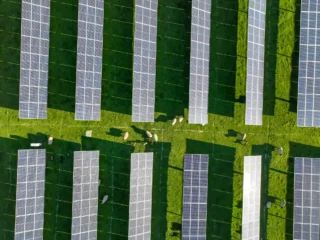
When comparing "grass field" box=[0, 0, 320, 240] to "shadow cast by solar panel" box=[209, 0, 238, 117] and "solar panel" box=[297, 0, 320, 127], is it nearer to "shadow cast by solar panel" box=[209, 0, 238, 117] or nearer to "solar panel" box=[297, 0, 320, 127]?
"shadow cast by solar panel" box=[209, 0, 238, 117]

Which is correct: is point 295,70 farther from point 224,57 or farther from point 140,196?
point 140,196

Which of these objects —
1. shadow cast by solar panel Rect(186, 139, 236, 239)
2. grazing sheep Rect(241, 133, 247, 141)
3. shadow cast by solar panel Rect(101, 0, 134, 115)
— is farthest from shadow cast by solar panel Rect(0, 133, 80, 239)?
grazing sheep Rect(241, 133, 247, 141)

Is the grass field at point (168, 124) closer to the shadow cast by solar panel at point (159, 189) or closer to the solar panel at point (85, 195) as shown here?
the shadow cast by solar panel at point (159, 189)

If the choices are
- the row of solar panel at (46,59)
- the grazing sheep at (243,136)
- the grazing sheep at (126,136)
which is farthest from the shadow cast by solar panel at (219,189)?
the row of solar panel at (46,59)

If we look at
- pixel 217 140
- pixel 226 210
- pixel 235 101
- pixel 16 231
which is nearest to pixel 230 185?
pixel 226 210

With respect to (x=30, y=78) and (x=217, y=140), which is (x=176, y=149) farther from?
(x=30, y=78)

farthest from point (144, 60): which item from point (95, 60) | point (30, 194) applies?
point (30, 194)
